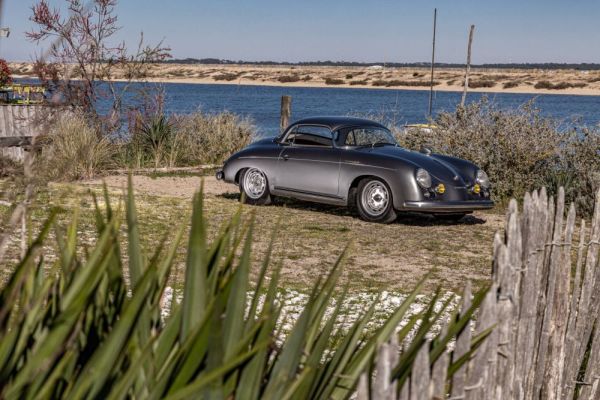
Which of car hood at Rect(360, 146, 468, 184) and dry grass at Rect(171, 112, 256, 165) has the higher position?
car hood at Rect(360, 146, 468, 184)

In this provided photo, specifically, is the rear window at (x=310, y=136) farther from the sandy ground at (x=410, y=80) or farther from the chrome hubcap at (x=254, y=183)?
the sandy ground at (x=410, y=80)

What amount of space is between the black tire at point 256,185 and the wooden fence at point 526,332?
887 centimetres

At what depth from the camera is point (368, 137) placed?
518 inches

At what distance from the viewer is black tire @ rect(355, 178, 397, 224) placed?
40.5 ft

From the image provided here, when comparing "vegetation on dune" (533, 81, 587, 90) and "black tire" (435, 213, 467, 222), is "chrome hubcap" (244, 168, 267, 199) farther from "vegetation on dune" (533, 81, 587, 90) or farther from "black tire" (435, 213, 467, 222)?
"vegetation on dune" (533, 81, 587, 90)

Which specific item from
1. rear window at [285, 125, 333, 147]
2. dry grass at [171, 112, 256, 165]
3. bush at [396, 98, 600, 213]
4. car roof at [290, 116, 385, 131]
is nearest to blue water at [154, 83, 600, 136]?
bush at [396, 98, 600, 213]

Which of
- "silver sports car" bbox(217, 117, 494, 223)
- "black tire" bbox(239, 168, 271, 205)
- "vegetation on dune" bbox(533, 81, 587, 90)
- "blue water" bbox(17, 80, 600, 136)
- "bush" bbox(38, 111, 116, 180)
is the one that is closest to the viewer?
"silver sports car" bbox(217, 117, 494, 223)

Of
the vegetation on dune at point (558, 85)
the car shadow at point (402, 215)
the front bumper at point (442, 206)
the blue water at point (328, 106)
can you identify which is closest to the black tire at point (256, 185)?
the car shadow at point (402, 215)

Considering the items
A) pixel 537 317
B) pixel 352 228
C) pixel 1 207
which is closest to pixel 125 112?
pixel 1 207

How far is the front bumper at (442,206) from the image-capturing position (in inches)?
469

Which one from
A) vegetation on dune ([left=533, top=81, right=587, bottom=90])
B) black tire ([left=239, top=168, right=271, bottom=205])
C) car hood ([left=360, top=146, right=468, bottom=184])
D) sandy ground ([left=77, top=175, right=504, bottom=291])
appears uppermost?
car hood ([left=360, top=146, right=468, bottom=184])

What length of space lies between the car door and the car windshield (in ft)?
0.95

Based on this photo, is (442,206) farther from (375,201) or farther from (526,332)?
(526,332)

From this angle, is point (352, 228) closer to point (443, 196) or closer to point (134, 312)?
point (443, 196)
